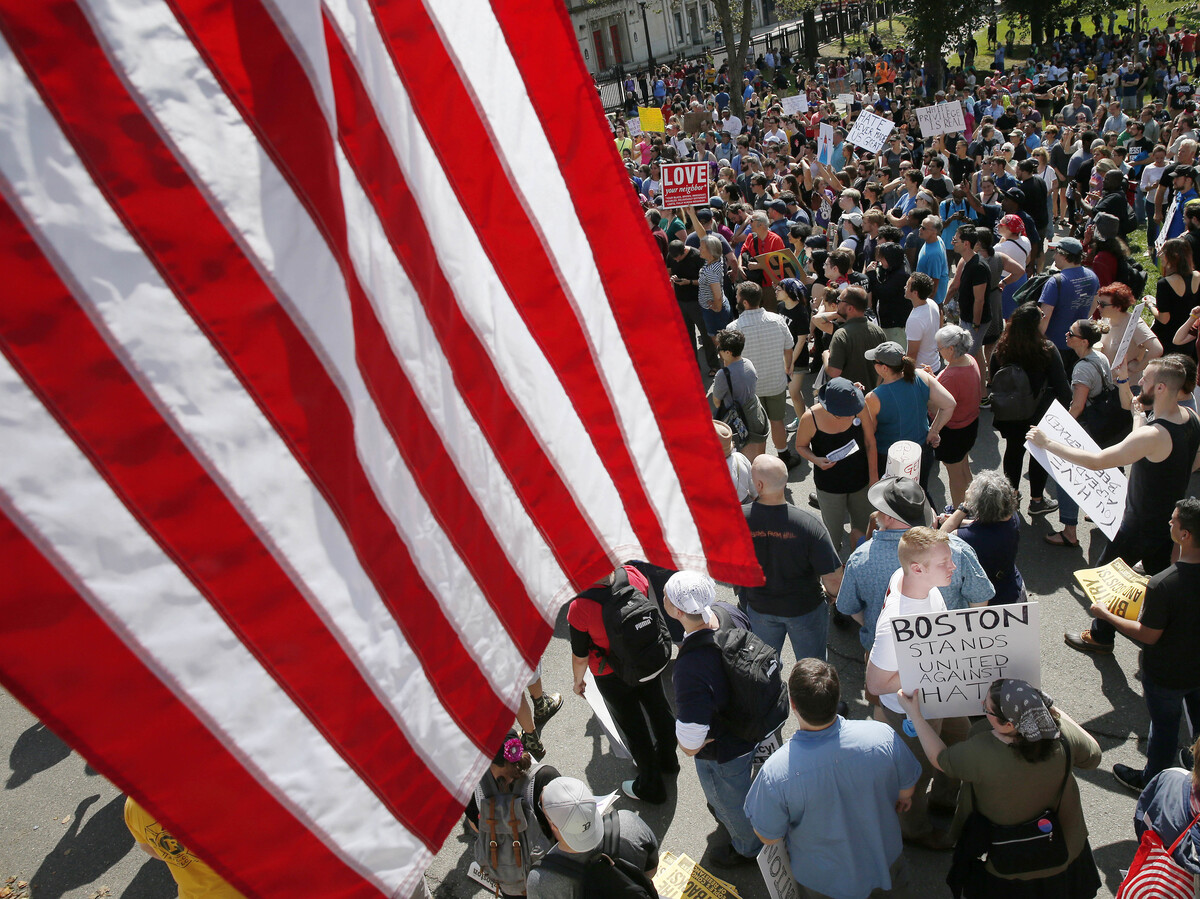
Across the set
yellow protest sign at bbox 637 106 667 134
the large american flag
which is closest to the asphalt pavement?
the large american flag

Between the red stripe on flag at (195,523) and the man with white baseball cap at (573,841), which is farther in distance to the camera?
the man with white baseball cap at (573,841)

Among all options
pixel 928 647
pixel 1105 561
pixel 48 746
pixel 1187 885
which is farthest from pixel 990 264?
pixel 48 746

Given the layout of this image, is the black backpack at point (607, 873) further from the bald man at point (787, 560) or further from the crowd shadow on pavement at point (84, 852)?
the crowd shadow on pavement at point (84, 852)

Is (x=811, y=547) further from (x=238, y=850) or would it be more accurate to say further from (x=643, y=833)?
(x=238, y=850)

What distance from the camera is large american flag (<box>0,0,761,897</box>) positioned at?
155 cm

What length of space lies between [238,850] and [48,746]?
20.9ft

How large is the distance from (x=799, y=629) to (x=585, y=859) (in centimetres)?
219

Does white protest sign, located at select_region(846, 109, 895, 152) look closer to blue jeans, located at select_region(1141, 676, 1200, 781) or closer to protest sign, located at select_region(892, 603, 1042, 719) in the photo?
blue jeans, located at select_region(1141, 676, 1200, 781)

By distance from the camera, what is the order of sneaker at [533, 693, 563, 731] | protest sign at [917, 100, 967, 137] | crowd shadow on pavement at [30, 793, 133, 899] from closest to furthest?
crowd shadow on pavement at [30, 793, 133, 899], sneaker at [533, 693, 563, 731], protest sign at [917, 100, 967, 137]

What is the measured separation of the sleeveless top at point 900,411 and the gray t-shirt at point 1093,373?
1102 mm

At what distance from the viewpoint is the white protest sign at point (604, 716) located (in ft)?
15.8

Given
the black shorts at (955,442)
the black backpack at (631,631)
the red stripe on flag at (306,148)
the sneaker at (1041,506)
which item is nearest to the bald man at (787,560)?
the black backpack at (631,631)

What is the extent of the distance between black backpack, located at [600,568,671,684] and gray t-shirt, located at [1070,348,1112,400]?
376cm

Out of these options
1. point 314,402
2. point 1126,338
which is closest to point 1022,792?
point 314,402
